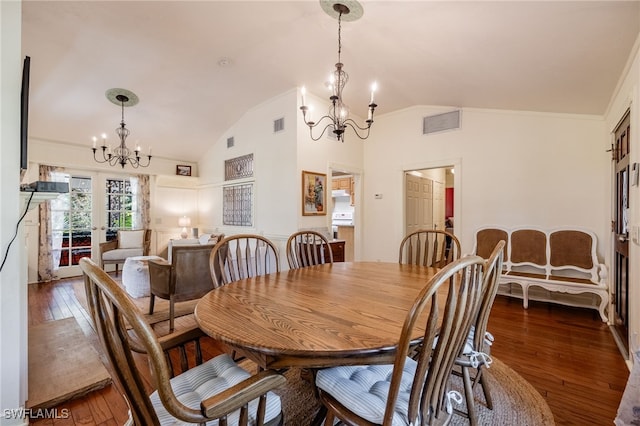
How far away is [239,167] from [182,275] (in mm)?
2835

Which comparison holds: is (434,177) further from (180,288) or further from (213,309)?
(213,309)

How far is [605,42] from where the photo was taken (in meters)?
2.08

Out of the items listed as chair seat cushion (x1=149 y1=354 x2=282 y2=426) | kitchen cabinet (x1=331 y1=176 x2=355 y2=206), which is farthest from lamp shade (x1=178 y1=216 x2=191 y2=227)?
chair seat cushion (x1=149 y1=354 x2=282 y2=426)

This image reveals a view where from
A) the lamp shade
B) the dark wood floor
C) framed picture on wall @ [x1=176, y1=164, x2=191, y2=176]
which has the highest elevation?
framed picture on wall @ [x1=176, y1=164, x2=191, y2=176]

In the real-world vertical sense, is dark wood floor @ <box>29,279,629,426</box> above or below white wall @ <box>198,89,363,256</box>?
below

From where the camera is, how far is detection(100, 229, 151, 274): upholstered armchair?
204 inches

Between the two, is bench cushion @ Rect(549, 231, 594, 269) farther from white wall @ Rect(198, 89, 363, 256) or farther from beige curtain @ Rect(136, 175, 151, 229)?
beige curtain @ Rect(136, 175, 151, 229)

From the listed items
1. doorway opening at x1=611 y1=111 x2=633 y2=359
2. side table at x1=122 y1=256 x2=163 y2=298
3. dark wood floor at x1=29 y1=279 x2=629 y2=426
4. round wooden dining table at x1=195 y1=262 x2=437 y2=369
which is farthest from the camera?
side table at x1=122 y1=256 x2=163 y2=298

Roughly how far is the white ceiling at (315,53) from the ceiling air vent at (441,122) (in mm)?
184

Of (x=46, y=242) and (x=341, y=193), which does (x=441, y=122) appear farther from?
(x=46, y=242)

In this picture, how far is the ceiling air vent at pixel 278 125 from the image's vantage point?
175 inches

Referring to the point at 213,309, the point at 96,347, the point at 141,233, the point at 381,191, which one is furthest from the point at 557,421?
the point at 141,233

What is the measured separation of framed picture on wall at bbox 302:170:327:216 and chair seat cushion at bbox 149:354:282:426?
3161 mm

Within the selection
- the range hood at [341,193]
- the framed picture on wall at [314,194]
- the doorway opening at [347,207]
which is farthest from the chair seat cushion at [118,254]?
the range hood at [341,193]
